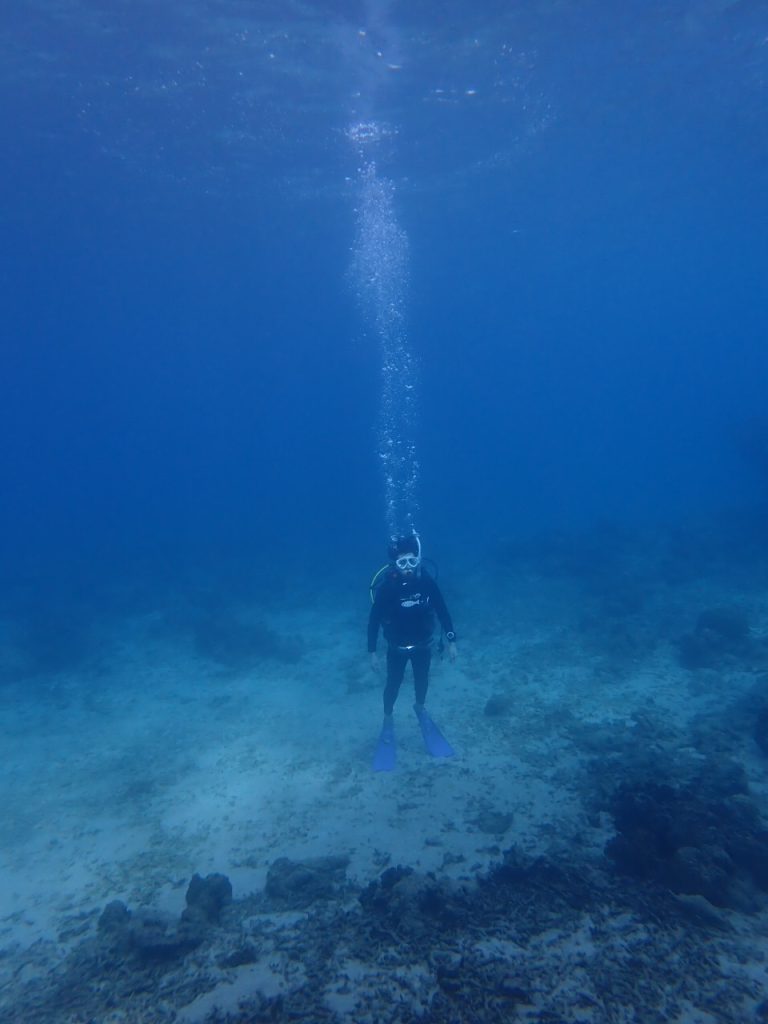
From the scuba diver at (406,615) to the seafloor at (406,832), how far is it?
1.28 feet

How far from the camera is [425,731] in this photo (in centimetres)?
855

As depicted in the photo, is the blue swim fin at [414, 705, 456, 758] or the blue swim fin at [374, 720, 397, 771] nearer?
the blue swim fin at [374, 720, 397, 771]

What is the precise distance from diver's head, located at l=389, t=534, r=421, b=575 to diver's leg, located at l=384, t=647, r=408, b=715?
1.36 m

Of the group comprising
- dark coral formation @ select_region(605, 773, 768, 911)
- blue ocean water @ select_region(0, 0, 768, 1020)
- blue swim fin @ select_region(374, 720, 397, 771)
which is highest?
blue ocean water @ select_region(0, 0, 768, 1020)

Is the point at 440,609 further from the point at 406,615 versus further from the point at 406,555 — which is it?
the point at 406,555

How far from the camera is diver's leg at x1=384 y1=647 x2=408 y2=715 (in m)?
8.48

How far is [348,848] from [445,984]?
263 cm

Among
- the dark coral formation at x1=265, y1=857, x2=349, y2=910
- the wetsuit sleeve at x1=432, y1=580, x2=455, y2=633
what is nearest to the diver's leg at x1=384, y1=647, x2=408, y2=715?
the wetsuit sleeve at x1=432, y1=580, x2=455, y2=633

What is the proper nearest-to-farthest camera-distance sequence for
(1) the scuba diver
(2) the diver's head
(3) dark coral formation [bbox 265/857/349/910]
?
(3) dark coral formation [bbox 265/857/349/910]
(2) the diver's head
(1) the scuba diver

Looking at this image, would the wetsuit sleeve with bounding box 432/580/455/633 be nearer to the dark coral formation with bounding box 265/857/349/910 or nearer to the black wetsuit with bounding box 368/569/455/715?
the black wetsuit with bounding box 368/569/455/715

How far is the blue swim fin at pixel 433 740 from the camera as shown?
8.18 metres

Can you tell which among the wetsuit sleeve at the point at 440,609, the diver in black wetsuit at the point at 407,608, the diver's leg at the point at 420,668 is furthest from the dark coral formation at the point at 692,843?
the diver's leg at the point at 420,668

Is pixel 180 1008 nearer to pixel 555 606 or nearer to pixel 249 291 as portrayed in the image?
pixel 555 606

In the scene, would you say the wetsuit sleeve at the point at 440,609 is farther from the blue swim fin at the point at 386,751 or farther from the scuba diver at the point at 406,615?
the blue swim fin at the point at 386,751
